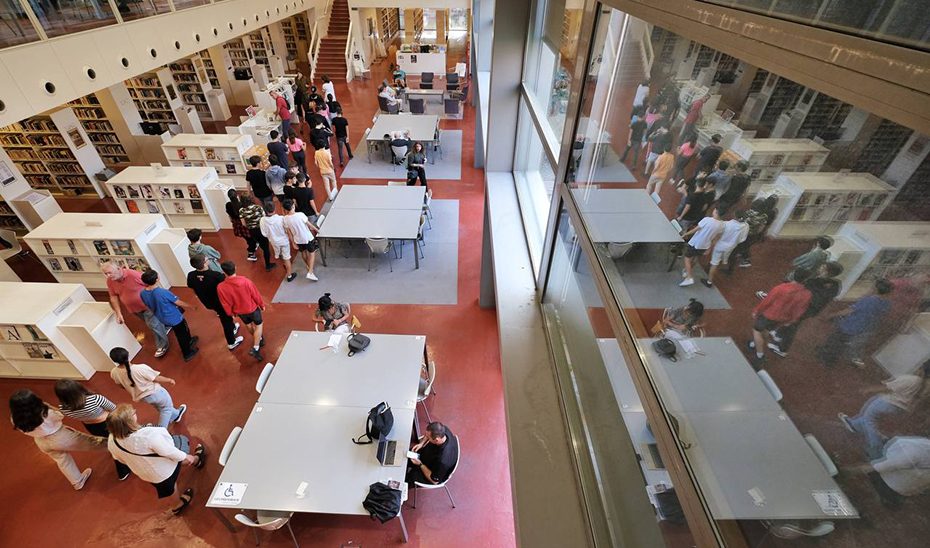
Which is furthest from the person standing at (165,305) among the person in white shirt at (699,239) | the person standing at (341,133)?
the person standing at (341,133)

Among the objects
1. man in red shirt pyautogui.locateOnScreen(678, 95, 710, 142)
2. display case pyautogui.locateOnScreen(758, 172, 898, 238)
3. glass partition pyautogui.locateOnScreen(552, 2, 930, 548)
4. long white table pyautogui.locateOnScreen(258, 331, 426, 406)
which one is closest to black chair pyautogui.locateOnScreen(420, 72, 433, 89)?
long white table pyautogui.locateOnScreen(258, 331, 426, 406)

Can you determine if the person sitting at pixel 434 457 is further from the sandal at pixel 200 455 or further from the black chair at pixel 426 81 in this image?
the black chair at pixel 426 81

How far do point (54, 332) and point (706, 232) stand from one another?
6.61 metres

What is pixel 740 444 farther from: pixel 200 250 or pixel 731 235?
pixel 200 250

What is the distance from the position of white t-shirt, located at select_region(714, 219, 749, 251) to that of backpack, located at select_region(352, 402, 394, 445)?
3329 mm

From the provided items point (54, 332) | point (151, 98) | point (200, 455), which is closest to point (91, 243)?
point (54, 332)

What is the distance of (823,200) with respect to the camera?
835mm

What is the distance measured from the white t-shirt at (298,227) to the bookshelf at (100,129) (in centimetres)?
629

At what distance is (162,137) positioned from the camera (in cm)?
936

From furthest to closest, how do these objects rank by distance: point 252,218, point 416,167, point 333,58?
point 333,58 → point 416,167 → point 252,218

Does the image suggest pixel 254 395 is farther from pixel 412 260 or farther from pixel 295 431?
pixel 412 260

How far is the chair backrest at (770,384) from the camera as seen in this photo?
916 mm

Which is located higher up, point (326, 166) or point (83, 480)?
point (326, 166)

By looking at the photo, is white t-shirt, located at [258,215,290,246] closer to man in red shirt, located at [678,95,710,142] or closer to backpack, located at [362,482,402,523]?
backpack, located at [362,482,402,523]
